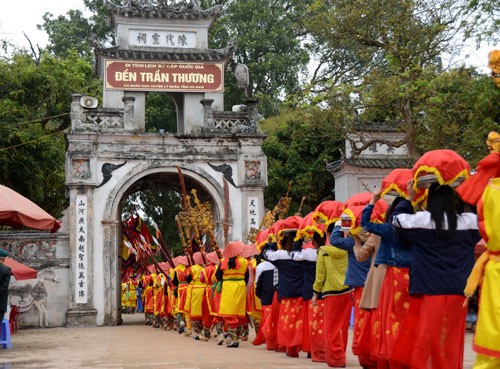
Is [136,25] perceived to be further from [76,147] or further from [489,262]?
[489,262]

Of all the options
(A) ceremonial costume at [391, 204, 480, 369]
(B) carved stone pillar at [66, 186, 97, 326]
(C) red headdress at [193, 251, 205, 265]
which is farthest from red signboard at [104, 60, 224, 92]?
(A) ceremonial costume at [391, 204, 480, 369]

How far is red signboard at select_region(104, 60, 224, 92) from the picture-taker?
24.0 metres

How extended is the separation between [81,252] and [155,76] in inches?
208

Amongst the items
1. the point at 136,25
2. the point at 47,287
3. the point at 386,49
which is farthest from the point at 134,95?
the point at 386,49

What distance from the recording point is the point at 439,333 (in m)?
6.85

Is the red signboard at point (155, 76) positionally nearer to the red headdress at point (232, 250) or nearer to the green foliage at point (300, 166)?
the green foliage at point (300, 166)

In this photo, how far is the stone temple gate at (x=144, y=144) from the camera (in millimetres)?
22672

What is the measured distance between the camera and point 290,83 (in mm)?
41594

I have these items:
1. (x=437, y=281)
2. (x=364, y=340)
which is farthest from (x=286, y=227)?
(x=437, y=281)

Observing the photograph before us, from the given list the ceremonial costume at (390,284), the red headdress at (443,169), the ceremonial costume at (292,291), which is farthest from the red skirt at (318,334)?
the red headdress at (443,169)

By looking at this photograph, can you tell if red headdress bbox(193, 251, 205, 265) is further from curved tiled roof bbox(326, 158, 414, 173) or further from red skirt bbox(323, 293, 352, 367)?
curved tiled roof bbox(326, 158, 414, 173)

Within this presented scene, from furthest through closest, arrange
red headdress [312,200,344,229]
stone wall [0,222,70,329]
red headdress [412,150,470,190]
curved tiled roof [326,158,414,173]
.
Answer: curved tiled roof [326,158,414,173] → stone wall [0,222,70,329] → red headdress [312,200,344,229] → red headdress [412,150,470,190]

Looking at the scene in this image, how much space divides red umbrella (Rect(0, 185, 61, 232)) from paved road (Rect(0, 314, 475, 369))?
6.30ft

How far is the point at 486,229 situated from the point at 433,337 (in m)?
1.67
